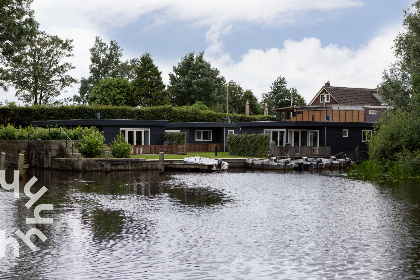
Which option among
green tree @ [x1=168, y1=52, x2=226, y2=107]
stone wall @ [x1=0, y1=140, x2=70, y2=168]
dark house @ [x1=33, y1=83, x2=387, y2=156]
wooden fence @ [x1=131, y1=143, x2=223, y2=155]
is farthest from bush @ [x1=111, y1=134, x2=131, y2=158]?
green tree @ [x1=168, y1=52, x2=226, y2=107]

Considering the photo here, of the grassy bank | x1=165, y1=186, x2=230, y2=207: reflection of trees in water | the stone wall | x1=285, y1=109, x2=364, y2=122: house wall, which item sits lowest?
x1=165, y1=186, x2=230, y2=207: reflection of trees in water

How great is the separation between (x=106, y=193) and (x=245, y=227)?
36.1 ft

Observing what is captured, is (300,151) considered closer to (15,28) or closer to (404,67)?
(404,67)

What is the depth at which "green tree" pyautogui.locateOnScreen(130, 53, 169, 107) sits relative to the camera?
7906cm

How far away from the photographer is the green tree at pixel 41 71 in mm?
70194

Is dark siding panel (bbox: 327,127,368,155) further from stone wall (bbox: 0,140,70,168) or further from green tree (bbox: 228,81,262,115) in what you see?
green tree (bbox: 228,81,262,115)

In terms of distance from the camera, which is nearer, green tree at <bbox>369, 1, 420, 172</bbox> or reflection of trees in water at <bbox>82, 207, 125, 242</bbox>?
reflection of trees in water at <bbox>82, 207, 125, 242</bbox>

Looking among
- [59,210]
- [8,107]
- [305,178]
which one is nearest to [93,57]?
[8,107]

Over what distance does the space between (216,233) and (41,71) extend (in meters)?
62.0

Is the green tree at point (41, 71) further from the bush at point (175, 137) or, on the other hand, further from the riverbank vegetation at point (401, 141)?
the riverbank vegetation at point (401, 141)

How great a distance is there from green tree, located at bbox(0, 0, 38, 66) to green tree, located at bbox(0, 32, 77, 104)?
50.0 ft

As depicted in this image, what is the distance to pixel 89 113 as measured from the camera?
191 feet

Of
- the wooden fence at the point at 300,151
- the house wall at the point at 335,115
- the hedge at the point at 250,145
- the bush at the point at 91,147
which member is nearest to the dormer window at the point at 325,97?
the house wall at the point at 335,115

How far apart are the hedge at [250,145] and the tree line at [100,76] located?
24.4 metres
